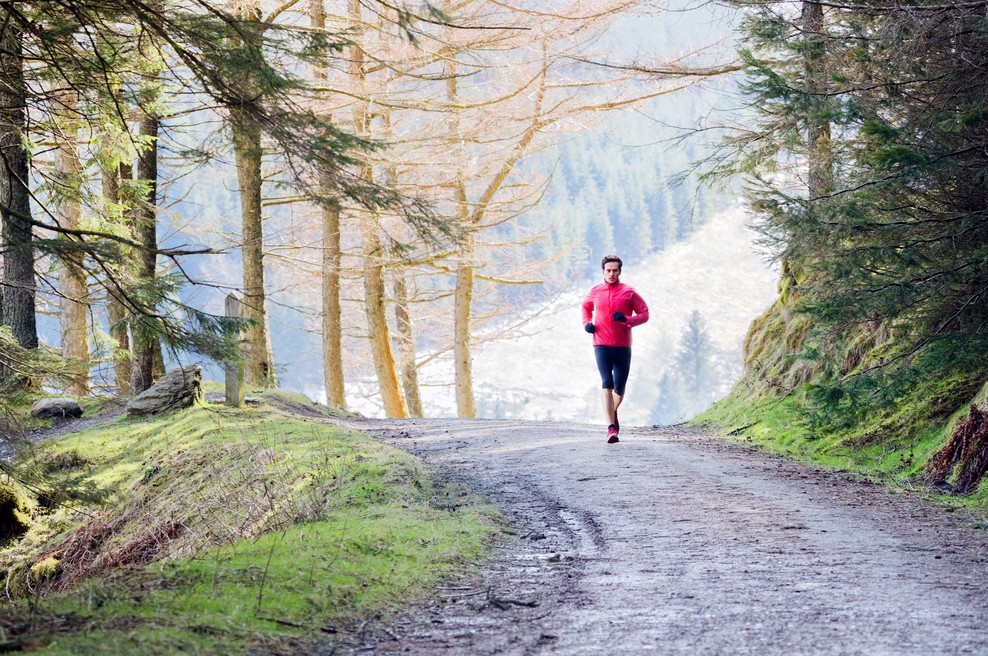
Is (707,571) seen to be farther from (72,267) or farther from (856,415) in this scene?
(856,415)

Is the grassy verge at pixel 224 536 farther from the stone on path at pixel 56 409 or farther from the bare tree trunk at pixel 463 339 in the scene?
the bare tree trunk at pixel 463 339

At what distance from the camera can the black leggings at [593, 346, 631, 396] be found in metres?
11.5

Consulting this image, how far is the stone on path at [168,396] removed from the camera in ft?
43.0

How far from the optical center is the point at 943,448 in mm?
8648

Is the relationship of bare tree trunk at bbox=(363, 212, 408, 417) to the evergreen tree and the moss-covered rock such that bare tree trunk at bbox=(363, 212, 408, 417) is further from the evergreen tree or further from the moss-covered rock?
the evergreen tree

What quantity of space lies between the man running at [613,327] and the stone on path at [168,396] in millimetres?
6031

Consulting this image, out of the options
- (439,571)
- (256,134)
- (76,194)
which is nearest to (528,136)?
(76,194)

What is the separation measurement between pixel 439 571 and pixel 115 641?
2177 mm

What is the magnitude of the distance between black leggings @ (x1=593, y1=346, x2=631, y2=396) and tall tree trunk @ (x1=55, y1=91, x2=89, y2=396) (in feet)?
20.4

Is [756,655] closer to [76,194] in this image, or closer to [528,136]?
[76,194]

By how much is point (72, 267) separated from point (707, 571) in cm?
455

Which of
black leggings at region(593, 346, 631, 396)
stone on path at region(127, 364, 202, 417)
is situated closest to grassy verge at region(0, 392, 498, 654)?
stone on path at region(127, 364, 202, 417)

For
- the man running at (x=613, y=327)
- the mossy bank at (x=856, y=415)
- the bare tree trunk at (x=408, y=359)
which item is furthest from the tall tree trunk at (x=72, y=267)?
the bare tree trunk at (x=408, y=359)

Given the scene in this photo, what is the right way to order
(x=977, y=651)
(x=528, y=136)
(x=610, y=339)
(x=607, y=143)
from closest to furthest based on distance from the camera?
(x=977, y=651) < (x=610, y=339) < (x=528, y=136) < (x=607, y=143)
